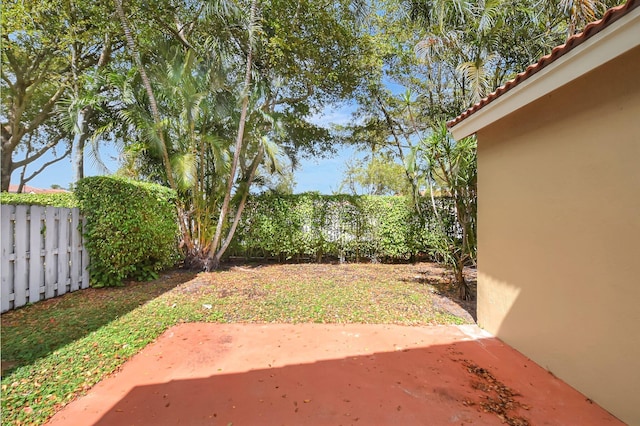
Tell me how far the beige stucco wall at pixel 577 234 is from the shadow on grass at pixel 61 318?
574cm

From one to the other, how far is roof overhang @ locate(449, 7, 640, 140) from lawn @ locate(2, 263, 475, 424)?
11.1 feet

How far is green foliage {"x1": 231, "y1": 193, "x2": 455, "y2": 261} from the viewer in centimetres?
1016

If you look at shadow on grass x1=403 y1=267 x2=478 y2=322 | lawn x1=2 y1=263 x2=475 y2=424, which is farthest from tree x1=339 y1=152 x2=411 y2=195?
lawn x1=2 y1=263 x2=475 y2=424

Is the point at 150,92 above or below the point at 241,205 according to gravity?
above

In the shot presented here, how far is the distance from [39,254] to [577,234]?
7.92 m

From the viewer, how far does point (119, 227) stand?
20.2 feet

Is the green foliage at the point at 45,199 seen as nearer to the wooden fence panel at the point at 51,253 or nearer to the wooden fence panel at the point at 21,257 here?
the wooden fence panel at the point at 51,253

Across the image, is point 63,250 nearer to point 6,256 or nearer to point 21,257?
point 21,257

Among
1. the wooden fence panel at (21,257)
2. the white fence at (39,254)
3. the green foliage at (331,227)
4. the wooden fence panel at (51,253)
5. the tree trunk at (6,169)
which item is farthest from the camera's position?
the tree trunk at (6,169)

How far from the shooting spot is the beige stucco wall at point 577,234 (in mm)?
2518

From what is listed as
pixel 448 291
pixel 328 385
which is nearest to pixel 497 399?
pixel 328 385

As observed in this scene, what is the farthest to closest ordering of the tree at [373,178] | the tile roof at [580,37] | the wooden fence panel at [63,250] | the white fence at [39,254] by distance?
1. the tree at [373,178]
2. the wooden fence panel at [63,250]
3. the white fence at [39,254]
4. the tile roof at [580,37]

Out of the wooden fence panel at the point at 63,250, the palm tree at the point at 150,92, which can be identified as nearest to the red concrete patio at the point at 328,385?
the wooden fence panel at the point at 63,250

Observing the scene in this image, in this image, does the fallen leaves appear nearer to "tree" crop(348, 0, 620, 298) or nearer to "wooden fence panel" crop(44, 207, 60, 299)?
"tree" crop(348, 0, 620, 298)
